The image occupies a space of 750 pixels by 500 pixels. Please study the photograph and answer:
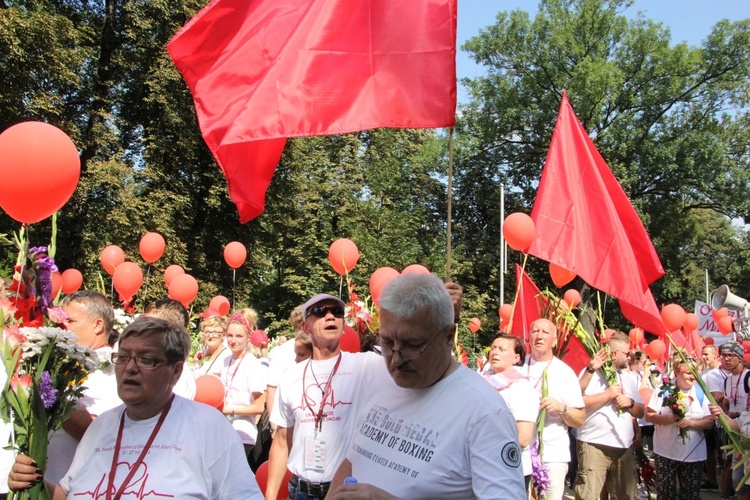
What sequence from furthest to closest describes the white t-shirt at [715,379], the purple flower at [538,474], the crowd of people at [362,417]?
the white t-shirt at [715,379] → the purple flower at [538,474] → the crowd of people at [362,417]

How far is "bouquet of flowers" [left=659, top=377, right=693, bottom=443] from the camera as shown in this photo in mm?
6562

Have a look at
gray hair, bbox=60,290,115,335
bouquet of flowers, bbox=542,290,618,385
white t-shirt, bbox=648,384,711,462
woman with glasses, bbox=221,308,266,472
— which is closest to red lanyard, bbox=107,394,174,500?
gray hair, bbox=60,290,115,335

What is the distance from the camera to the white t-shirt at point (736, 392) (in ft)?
24.5

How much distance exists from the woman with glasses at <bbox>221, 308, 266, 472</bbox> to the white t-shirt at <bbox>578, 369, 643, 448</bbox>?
273 cm

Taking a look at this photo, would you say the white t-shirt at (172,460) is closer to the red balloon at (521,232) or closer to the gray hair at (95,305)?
the gray hair at (95,305)

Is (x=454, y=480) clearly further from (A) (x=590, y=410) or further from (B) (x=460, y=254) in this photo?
(B) (x=460, y=254)

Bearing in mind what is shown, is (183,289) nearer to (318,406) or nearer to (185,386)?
(185,386)

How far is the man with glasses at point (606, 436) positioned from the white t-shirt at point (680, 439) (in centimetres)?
83

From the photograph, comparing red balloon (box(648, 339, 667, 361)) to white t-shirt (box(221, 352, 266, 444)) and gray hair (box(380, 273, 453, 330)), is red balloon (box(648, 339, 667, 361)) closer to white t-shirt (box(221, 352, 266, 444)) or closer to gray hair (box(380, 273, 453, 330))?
white t-shirt (box(221, 352, 266, 444))

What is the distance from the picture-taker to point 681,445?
6633 mm

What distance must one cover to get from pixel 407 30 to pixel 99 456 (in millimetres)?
3036

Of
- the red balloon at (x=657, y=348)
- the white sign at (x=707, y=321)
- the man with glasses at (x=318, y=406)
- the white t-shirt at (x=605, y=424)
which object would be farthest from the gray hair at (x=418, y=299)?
the white sign at (x=707, y=321)

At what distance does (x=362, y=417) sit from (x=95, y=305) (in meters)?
2.01

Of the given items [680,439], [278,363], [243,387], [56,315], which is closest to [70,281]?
[243,387]
